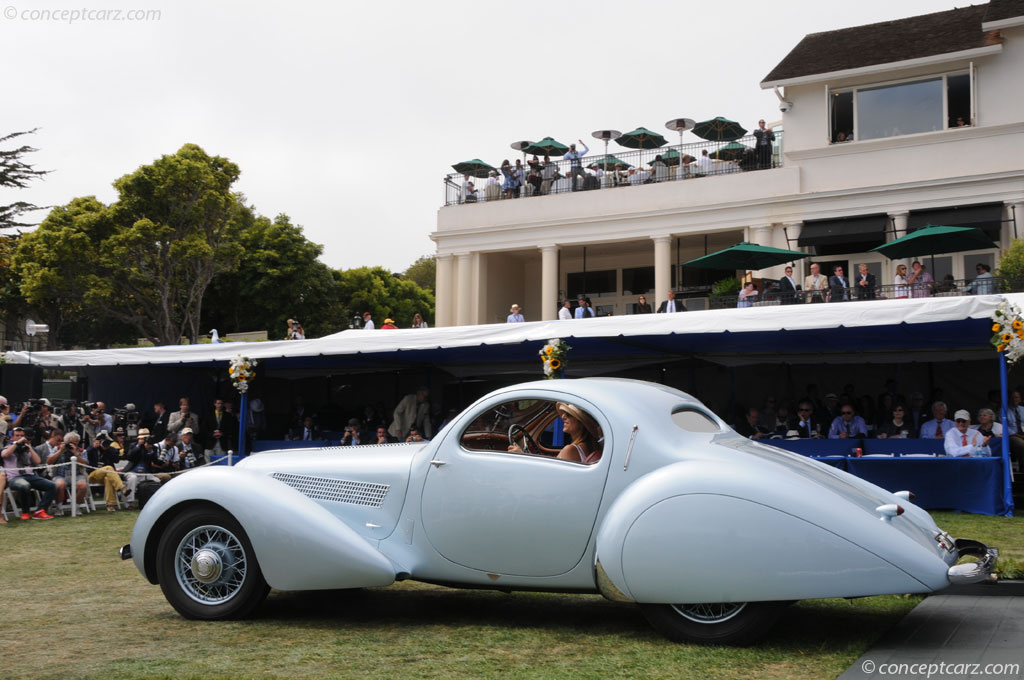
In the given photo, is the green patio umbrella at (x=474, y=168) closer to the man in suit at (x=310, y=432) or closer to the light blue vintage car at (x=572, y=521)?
the man in suit at (x=310, y=432)

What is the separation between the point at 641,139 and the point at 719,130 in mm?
2536

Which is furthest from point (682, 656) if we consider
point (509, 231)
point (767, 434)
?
point (509, 231)

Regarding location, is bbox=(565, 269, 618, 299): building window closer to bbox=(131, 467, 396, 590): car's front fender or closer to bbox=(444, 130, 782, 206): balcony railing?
bbox=(444, 130, 782, 206): balcony railing

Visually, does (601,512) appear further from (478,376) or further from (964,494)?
(478,376)

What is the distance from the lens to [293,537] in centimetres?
574

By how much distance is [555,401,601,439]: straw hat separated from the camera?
5566 mm

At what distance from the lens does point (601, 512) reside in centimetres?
521

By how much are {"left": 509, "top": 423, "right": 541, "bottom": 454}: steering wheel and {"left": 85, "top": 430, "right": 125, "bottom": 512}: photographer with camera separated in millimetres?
9899

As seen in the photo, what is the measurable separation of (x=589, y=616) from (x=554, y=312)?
80.3ft

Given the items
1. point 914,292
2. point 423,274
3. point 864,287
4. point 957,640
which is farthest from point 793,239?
point 423,274

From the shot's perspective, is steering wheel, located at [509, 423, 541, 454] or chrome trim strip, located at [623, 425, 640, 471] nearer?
chrome trim strip, located at [623, 425, 640, 471]

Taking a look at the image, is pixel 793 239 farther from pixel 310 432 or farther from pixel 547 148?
pixel 310 432

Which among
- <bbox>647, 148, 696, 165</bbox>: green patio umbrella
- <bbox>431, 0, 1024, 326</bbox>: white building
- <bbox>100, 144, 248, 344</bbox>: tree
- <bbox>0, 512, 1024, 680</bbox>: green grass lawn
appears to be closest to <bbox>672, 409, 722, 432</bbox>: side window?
<bbox>0, 512, 1024, 680</bbox>: green grass lawn

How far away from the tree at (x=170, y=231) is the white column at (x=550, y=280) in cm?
1559
